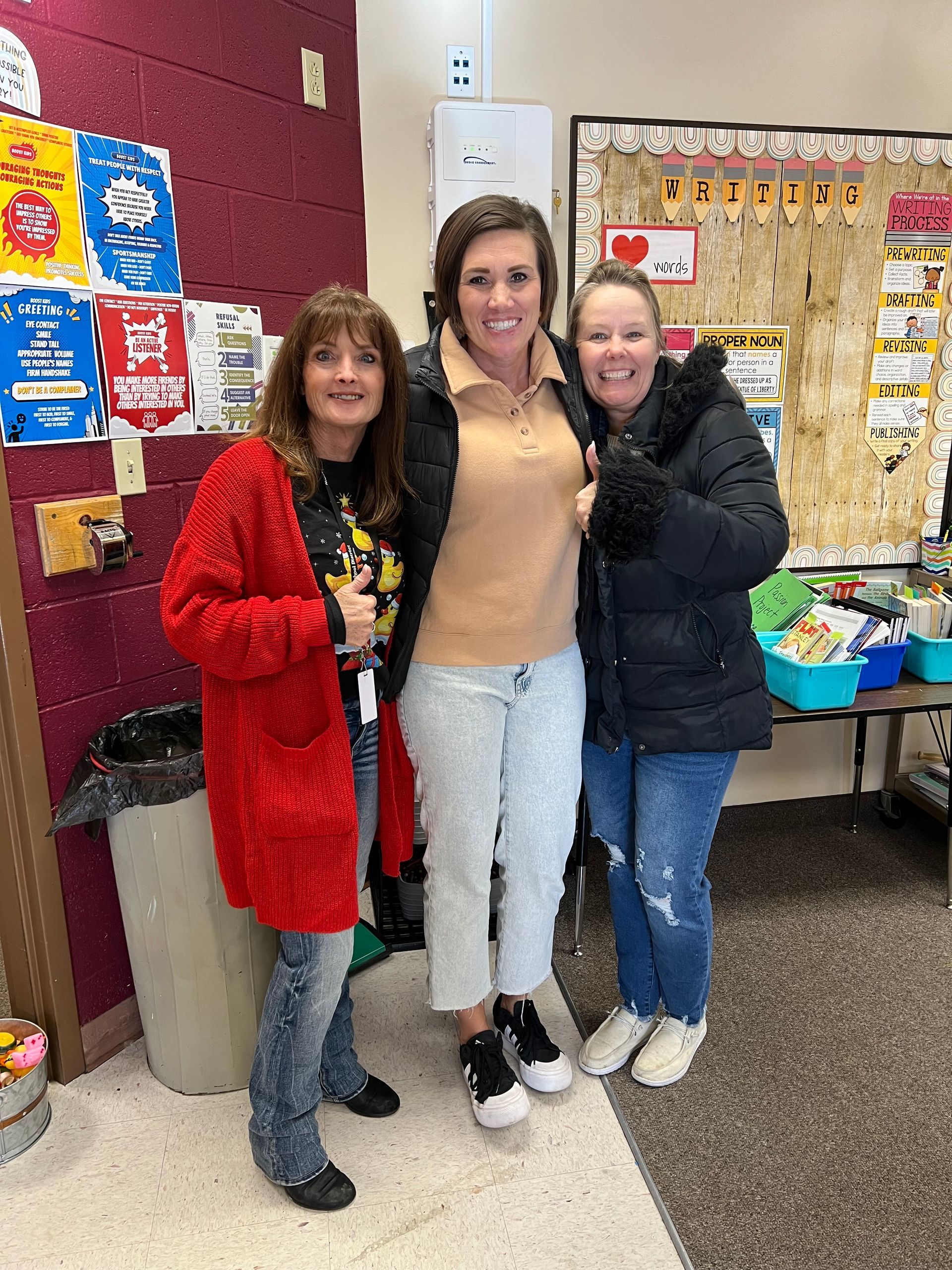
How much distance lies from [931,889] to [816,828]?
43cm

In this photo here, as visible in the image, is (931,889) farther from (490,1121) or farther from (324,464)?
(324,464)

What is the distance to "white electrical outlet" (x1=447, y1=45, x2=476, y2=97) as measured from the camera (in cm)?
242

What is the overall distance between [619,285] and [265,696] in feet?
3.15

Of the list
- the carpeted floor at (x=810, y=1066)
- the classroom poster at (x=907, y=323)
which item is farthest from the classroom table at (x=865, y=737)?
the classroom poster at (x=907, y=323)

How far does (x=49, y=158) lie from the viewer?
5.34 ft

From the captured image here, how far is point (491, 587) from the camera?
5.11ft

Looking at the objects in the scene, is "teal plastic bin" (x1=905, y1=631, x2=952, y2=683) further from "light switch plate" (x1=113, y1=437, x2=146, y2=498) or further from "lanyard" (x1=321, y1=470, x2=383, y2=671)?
"light switch plate" (x1=113, y1=437, x2=146, y2=498)

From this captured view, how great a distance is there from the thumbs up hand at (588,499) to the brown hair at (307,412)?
30 centimetres

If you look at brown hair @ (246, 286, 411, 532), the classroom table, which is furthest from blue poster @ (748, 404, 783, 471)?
brown hair @ (246, 286, 411, 532)

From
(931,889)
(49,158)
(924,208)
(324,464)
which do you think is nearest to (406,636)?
(324,464)

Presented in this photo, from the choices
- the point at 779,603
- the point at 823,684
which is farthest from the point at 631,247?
the point at 823,684

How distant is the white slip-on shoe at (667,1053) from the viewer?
6.19 ft

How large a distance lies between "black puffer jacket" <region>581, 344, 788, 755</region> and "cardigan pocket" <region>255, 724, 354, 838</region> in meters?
0.55

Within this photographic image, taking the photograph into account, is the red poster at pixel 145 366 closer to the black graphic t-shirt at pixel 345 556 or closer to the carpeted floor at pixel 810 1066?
the black graphic t-shirt at pixel 345 556
